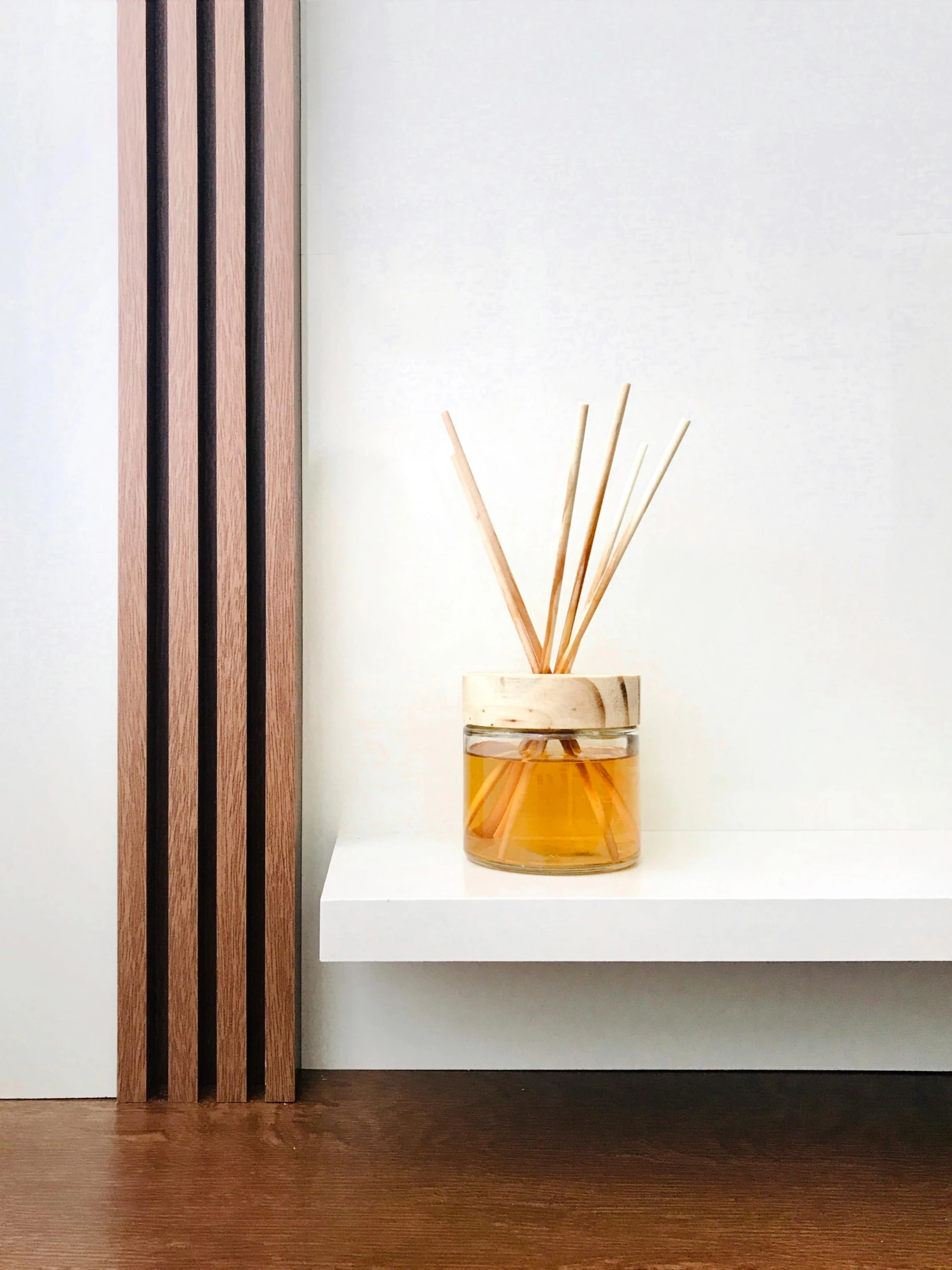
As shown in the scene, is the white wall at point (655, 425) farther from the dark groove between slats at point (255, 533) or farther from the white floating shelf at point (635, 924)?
the white floating shelf at point (635, 924)

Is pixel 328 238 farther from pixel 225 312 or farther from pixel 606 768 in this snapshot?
pixel 606 768

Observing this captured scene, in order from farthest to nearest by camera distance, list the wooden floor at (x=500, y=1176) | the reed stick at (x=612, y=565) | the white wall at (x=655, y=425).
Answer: the white wall at (x=655, y=425) → the reed stick at (x=612, y=565) → the wooden floor at (x=500, y=1176)

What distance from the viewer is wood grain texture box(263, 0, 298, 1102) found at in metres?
0.70

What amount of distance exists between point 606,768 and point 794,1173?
29 cm

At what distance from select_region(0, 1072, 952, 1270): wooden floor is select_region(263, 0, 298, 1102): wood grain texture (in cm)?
8

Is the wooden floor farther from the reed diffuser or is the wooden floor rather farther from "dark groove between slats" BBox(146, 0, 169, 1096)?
the reed diffuser

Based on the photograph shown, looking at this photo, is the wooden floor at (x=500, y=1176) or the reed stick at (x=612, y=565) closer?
the wooden floor at (x=500, y=1176)

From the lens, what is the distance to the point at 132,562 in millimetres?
706

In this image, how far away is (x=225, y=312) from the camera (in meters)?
0.71

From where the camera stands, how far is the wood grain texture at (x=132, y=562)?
0.70 metres

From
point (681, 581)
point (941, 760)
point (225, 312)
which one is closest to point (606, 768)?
point (681, 581)

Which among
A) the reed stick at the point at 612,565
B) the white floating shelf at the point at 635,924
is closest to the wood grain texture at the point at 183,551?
the white floating shelf at the point at 635,924

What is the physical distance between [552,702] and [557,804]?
7 centimetres

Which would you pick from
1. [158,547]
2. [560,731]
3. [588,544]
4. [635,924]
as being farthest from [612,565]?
[158,547]
